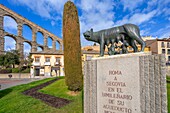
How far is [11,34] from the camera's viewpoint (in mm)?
56969

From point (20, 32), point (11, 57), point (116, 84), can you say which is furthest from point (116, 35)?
point (20, 32)

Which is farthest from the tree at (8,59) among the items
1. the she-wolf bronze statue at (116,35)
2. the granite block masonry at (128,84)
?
the granite block masonry at (128,84)

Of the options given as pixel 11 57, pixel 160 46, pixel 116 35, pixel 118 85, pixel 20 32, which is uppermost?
pixel 20 32

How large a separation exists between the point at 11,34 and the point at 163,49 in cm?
5987

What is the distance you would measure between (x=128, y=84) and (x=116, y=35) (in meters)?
1.41

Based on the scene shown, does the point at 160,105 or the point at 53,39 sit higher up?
the point at 53,39

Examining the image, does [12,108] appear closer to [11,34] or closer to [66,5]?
[66,5]

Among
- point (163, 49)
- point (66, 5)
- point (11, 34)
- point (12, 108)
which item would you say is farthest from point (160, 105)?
point (11, 34)

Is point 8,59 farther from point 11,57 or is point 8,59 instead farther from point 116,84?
point 116,84

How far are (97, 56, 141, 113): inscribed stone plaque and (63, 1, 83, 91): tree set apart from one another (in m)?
5.93

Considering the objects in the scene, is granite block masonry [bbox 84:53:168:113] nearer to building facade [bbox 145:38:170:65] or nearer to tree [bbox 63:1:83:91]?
tree [bbox 63:1:83:91]

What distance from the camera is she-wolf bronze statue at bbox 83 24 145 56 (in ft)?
11.8

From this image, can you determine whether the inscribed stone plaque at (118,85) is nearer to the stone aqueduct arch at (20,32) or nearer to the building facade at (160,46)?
the stone aqueduct arch at (20,32)

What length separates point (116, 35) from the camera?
3867 mm
